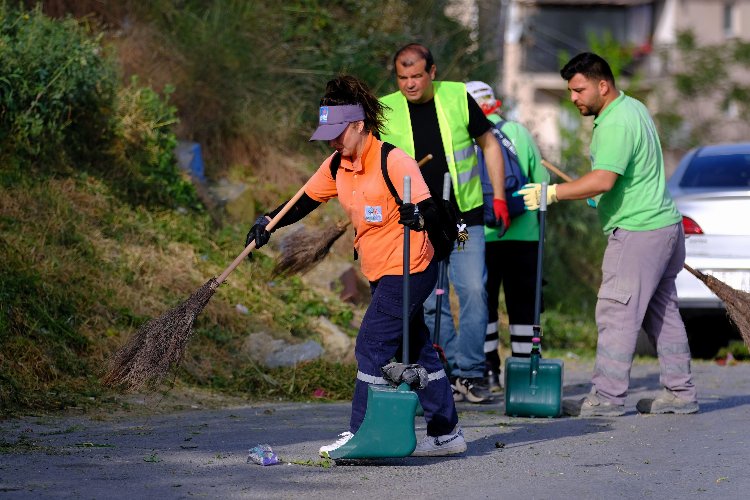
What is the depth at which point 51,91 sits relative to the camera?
9961 millimetres

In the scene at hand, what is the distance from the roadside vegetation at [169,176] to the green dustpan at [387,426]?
7.28 ft

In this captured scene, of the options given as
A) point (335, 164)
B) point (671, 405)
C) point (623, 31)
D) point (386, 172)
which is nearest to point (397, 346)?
point (386, 172)

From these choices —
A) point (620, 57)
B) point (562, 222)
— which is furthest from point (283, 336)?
point (620, 57)

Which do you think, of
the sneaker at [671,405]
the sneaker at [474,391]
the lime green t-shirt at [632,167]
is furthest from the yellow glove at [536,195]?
the sneaker at [671,405]

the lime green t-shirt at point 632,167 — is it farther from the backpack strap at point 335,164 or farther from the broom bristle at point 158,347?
the broom bristle at point 158,347

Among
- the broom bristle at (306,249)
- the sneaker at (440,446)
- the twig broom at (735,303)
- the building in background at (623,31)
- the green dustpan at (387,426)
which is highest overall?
the building in background at (623,31)

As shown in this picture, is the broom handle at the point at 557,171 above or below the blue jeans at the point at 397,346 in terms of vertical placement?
above

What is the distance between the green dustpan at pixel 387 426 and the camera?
589cm

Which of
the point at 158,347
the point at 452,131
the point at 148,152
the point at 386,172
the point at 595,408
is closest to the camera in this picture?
the point at 386,172

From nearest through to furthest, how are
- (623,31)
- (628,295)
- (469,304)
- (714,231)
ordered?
(628,295), (469,304), (714,231), (623,31)

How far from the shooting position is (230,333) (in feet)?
30.3

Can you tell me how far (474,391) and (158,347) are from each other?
8.36ft

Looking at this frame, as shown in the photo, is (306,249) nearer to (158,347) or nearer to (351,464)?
(158,347)

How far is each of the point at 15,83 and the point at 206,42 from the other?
2918 mm
